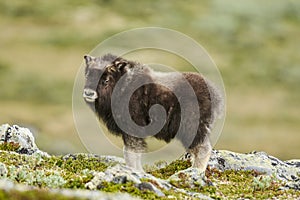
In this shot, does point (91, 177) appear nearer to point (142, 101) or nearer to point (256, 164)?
point (142, 101)

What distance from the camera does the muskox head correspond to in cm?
1842

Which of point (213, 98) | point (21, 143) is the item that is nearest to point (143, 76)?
point (213, 98)

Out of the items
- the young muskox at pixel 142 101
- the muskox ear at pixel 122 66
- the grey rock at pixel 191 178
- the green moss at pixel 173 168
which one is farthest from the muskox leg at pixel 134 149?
the green moss at pixel 173 168

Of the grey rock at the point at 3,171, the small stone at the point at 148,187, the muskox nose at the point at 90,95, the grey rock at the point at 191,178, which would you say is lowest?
the small stone at the point at 148,187

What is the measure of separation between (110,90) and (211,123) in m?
3.53

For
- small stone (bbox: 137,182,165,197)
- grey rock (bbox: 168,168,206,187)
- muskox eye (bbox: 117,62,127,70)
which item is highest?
muskox eye (bbox: 117,62,127,70)

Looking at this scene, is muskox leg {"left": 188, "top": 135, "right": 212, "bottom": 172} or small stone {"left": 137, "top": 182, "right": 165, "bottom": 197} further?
muskox leg {"left": 188, "top": 135, "right": 212, "bottom": 172}

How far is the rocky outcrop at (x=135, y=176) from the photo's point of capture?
1382 centimetres

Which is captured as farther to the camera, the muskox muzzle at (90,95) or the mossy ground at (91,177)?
the muskox muzzle at (90,95)

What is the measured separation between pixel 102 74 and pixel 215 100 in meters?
3.88

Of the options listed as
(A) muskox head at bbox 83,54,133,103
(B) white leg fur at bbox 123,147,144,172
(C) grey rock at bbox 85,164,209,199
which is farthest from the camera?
(B) white leg fur at bbox 123,147,144,172

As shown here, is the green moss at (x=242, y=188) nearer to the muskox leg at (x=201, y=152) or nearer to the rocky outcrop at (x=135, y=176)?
the rocky outcrop at (x=135, y=176)

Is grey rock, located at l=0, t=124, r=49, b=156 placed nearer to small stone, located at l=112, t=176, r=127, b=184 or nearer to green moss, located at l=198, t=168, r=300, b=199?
green moss, located at l=198, t=168, r=300, b=199

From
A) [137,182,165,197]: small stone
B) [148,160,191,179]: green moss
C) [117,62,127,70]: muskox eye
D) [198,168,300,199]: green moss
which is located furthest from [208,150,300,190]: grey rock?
[137,182,165,197]: small stone
